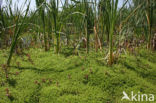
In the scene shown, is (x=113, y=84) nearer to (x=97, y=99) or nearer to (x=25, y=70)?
(x=97, y=99)

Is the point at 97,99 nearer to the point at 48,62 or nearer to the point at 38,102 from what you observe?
the point at 38,102

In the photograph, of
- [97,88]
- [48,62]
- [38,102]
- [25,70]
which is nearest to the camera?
[38,102]

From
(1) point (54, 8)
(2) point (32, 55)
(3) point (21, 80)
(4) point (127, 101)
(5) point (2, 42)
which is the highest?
(1) point (54, 8)

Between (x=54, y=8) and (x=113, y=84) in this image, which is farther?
(x=54, y=8)

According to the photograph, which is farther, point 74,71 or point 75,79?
point 74,71

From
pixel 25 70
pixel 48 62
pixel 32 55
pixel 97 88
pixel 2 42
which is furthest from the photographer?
pixel 2 42

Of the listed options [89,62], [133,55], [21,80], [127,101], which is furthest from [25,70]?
[133,55]

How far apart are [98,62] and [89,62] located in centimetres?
13

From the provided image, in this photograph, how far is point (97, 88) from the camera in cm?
195

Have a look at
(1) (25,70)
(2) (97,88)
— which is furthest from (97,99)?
(1) (25,70)

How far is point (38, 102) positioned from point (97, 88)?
2.14 feet

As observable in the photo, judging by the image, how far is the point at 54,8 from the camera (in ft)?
8.59

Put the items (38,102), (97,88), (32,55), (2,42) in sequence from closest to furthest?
(38,102), (97,88), (32,55), (2,42)

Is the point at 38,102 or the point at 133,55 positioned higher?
the point at 133,55
